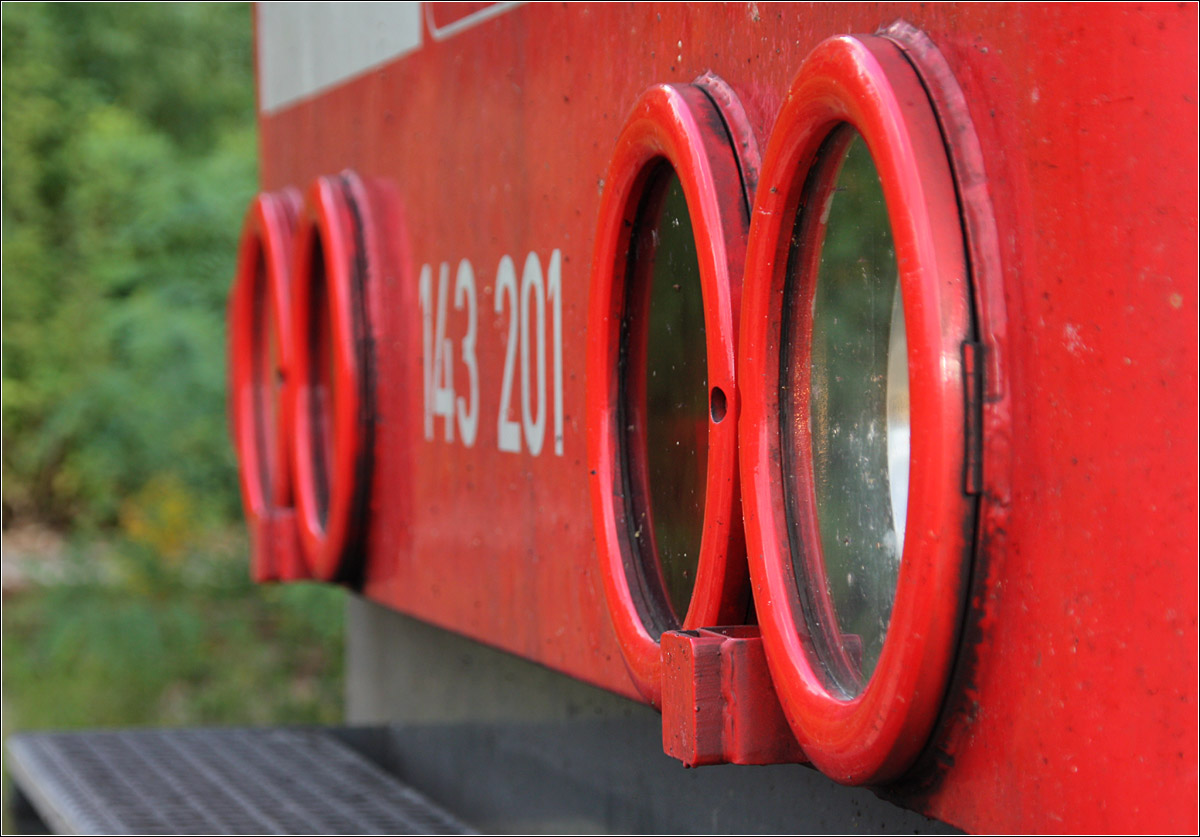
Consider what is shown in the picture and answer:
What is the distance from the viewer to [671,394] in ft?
5.95

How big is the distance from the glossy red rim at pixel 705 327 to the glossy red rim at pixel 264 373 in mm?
1418

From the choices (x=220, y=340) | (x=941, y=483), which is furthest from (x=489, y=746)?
(x=220, y=340)

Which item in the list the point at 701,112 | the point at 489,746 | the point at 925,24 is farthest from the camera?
the point at 489,746

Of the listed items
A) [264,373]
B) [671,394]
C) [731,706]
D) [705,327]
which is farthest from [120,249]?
[731,706]

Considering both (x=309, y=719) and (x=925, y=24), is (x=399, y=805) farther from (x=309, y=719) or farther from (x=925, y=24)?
(x=309, y=719)

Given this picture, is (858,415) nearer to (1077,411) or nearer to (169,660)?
(1077,411)

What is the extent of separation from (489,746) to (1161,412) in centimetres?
189

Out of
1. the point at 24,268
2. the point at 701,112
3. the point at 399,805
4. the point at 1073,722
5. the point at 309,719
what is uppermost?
the point at 24,268

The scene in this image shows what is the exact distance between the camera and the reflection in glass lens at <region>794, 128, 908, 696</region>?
1.40m

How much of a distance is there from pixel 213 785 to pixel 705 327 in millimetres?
1879

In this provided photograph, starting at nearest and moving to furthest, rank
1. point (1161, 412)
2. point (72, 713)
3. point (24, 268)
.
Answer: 1. point (1161, 412)
2. point (72, 713)
3. point (24, 268)

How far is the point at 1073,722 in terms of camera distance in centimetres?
118

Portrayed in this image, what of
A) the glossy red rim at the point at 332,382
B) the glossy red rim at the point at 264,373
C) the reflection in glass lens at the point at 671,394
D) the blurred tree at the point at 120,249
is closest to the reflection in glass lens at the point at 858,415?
the reflection in glass lens at the point at 671,394

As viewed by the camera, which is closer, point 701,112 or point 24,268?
point 701,112
